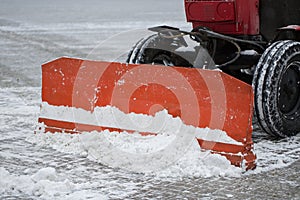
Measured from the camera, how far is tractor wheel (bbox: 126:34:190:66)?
696 cm

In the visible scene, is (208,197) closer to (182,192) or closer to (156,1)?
(182,192)

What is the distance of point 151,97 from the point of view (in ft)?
18.9

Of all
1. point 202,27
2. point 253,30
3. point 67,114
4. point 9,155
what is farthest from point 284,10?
point 9,155

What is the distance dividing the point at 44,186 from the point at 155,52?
2768 millimetres

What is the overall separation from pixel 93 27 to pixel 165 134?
543 inches

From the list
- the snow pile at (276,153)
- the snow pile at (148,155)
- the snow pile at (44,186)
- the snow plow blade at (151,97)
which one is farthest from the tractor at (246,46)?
the snow pile at (44,186)

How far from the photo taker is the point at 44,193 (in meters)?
4.62

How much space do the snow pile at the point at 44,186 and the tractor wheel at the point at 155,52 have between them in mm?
2311

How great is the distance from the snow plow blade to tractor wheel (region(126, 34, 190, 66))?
1035 millimetres

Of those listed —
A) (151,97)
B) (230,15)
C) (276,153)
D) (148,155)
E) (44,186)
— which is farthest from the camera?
(230,15)

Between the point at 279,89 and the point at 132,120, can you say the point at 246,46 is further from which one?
the point at 132,120

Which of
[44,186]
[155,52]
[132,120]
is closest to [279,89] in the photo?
[132,120]

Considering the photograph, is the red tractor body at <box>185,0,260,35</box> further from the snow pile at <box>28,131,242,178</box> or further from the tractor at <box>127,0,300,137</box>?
the snow pile at <box>28,131,242,178</box>

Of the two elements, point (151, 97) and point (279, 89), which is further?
point (279, 89)
